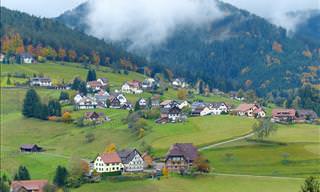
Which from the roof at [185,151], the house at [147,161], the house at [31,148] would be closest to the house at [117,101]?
the house at [31,148]

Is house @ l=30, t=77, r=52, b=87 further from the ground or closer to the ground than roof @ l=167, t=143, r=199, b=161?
further from the ground

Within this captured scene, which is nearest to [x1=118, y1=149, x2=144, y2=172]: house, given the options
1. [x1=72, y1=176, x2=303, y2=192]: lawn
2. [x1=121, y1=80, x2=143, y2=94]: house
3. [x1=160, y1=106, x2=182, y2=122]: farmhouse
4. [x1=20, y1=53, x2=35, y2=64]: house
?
[x1=72, y1=176, x2=303, y2=192]: lawn

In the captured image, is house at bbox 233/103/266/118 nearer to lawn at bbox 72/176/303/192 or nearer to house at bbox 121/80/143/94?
house at bbox 121/80/143/94

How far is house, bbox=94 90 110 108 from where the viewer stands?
141625mm

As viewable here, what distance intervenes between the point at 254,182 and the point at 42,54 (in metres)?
132

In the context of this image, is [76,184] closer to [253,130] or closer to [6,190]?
[6,190]

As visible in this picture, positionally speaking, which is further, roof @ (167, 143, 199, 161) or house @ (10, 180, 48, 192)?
roof @ (167, 143, 199, 161)

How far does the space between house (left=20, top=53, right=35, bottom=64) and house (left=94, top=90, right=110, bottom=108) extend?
4512cm

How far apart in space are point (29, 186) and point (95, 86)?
82344 millimetres

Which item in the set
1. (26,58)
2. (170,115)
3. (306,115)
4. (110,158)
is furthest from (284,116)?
(26,58)

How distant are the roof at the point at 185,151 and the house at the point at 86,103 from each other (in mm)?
49363

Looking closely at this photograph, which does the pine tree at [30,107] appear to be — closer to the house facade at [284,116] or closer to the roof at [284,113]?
the house facade at [284,116]

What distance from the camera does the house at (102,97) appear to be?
Result: 142 meters

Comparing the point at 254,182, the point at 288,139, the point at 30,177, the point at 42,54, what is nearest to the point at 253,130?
the point at 288,139
